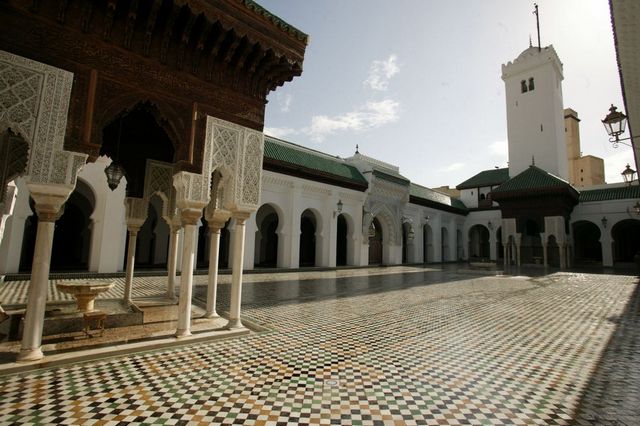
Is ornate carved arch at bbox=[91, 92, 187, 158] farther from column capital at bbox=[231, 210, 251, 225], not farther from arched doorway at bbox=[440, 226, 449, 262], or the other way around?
arched doorway at bbox=[440, 226, 449, 262]

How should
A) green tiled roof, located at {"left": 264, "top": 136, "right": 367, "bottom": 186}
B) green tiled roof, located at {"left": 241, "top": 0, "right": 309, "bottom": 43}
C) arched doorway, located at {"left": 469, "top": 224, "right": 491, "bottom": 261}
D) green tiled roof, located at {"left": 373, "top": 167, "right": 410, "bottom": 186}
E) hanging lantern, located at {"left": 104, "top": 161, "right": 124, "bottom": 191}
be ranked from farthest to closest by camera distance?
arched doorway, located at {"left": 469, "top": 224, "right": 491, "bottom": 261}
green tiled roof, located at {"left": 373, "top": 167, "right": 410, "bottom": 186}
green tiled roof, located at {"left": 264, "top": 136, "right": 367, "bottom": 186}
hanging lantern, located at {"left": 104, "top": 161, "right": 124, "bottom": 191}
green tiled roof, located at {"left": 241, "top": 0, "right": 309, "bottom": 43}

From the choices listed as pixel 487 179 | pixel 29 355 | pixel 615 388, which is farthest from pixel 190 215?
pixel 487 179

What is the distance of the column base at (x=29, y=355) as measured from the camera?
2.51m

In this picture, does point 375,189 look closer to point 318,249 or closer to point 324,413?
point 318,249

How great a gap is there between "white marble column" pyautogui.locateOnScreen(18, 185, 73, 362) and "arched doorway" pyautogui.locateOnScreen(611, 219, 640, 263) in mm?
22340

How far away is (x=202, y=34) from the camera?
10.8ft

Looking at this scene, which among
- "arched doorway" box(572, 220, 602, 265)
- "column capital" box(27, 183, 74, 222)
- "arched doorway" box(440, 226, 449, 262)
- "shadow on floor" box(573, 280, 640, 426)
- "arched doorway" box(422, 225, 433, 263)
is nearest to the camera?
"shadow on floor" box(573, 280, 640, 426)

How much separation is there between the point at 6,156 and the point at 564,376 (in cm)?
607

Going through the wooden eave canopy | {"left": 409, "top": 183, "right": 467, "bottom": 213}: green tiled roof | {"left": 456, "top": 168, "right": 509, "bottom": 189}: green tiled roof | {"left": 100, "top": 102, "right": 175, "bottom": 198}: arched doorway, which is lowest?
{"left": 100, "top": 102, "right": 175, "bottom": 198}: arched doorway

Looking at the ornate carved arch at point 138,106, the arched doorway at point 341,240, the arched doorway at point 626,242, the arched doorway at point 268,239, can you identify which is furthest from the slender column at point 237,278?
the arched doorway at point 626,242

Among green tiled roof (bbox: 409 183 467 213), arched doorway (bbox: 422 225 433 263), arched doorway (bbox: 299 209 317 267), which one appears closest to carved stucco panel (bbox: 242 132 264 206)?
arched doorway (bbox: 299 209 317 267)

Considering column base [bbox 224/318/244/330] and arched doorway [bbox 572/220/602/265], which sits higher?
arched doorway [bbox 572/220/602/265]

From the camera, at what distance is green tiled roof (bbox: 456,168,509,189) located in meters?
21.3

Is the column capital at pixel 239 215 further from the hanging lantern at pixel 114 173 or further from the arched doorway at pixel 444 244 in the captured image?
the arched doorway at pixel 444 244
